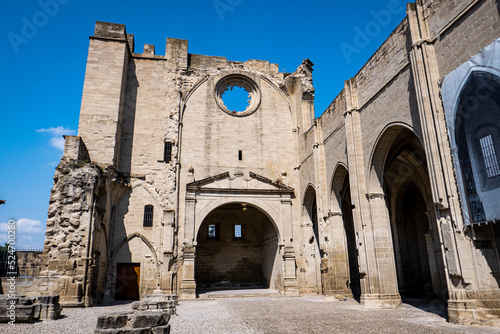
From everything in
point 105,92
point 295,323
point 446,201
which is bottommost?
point 295,323

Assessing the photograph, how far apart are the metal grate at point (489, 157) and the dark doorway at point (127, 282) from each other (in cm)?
1436

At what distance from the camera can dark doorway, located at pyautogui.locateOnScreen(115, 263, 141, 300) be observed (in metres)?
16.4

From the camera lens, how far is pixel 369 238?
11.8m

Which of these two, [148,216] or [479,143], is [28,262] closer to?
[148,216]

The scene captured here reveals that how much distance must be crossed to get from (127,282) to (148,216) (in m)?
3.08

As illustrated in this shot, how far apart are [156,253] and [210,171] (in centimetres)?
474

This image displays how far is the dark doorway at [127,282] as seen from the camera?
16391 millimetres

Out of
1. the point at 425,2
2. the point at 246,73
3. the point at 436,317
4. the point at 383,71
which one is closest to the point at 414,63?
the point at 425,2

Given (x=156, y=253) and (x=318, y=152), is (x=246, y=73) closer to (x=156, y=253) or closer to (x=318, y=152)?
(x=318, y=152)

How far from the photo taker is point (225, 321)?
8641 mm

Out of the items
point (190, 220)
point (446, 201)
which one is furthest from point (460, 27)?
point (190, 220)

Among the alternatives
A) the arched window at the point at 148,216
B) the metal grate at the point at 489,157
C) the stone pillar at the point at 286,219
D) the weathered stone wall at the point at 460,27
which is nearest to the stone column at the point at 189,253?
the arched window at the point at 148,216

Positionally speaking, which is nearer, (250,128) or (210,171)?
(210,171)

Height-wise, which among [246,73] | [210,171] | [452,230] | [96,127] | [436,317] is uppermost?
[246,73]
